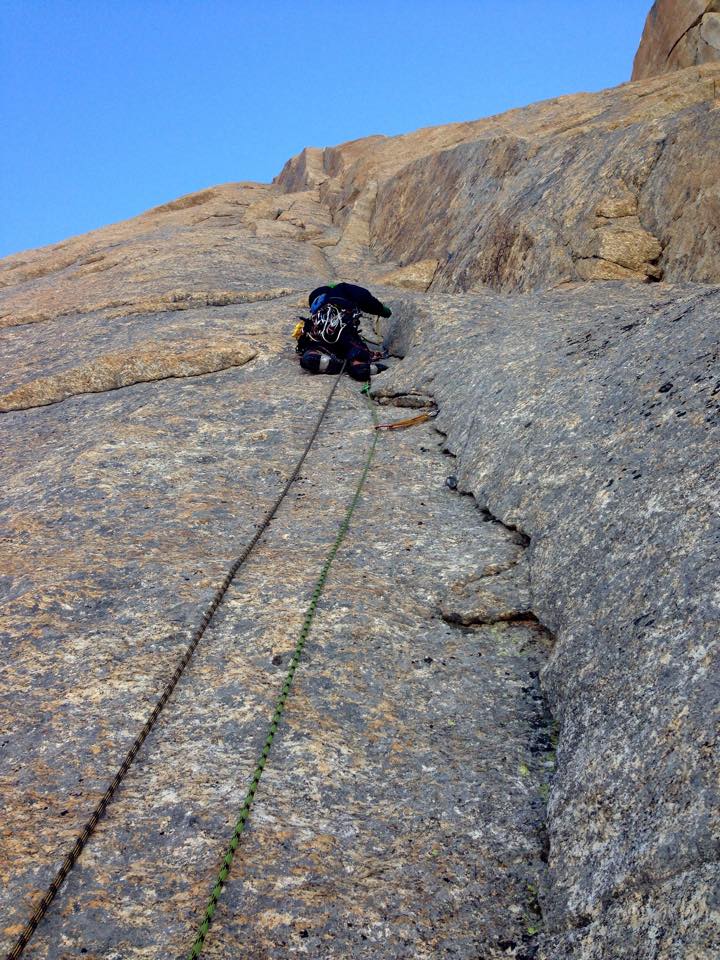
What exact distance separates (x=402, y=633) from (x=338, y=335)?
270 inches

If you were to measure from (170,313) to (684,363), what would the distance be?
1057 centimetres

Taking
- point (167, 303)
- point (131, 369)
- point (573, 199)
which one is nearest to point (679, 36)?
point (573, 199)

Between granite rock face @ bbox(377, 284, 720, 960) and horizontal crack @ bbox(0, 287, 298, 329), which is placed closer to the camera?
granite rock face @ bbox(377, 284, 720, 960)

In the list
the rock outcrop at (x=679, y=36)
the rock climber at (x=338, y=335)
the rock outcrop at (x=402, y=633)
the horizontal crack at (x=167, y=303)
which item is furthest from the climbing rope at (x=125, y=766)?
the rock outcrop at (x=679, y=36)

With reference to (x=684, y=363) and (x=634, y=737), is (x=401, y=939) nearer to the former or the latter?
(x=634, y=737)

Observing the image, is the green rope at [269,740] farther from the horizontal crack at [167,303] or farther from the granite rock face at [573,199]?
the horizontal crack at [167,303]

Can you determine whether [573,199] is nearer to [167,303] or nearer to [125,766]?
[167,303]

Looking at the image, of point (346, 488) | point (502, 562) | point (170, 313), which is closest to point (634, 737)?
point (502, 562)

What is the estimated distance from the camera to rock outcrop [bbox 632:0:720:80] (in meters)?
20.5

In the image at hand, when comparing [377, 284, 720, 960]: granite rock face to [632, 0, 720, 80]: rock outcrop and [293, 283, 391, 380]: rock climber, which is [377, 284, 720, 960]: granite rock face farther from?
[632, 0, 720, 80]: rock outcrop


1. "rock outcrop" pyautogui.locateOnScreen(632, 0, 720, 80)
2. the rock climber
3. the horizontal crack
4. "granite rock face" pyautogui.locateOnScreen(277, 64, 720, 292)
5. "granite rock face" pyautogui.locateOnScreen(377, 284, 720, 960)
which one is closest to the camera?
"granite rock face" pyautogui.locateOnScreen(377, 284, 720, 960)

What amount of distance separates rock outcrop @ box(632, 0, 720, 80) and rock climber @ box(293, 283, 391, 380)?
14.3 meters

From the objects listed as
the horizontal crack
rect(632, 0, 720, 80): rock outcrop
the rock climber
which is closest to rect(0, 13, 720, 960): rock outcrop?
the rock climber

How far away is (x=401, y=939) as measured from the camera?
3369 mm
